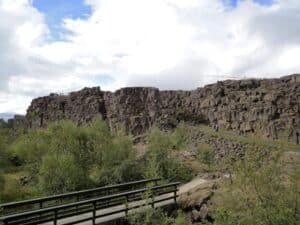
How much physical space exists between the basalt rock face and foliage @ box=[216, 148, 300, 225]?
84.8 m

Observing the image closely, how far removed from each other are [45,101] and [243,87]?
208ft

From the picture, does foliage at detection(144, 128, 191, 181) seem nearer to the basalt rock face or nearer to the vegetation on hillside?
the vegetation on hillside

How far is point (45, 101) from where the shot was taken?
496ft

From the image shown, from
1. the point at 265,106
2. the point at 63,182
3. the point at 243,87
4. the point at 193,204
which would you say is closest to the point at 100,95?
the point at 243,87

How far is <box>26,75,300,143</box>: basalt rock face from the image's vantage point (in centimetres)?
11038

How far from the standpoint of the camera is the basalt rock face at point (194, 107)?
11038 cm

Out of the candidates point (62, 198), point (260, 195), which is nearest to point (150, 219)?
point (62, 198)

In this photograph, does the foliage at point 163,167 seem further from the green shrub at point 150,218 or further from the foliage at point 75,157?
the green shrub at point 150,218

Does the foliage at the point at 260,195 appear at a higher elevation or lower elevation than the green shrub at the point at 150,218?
higher

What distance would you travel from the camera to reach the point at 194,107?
5251 inches

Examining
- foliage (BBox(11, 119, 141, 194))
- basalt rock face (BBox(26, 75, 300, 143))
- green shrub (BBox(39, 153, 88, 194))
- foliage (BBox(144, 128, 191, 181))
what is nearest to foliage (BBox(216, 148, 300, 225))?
green shrub (BBox(39, 153, 88, 194))

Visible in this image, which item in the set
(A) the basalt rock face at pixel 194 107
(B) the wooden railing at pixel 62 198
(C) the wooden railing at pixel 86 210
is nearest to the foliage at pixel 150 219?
(C) the wooden railing at pixel 86 210

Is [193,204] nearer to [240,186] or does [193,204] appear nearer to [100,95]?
[240,186]

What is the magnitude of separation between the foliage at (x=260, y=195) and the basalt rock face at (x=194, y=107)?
84816mm
